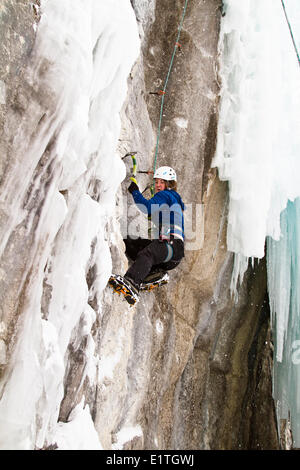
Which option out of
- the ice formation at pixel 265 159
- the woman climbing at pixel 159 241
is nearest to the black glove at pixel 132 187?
the woman climbing at pixel 159 241

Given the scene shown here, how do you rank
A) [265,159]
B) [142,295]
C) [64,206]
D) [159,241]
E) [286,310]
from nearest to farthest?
[64,206], [159,241], [142,295], [265,159], [286,310]

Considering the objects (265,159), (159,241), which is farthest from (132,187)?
(265,159)

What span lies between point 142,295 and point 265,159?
2.69m

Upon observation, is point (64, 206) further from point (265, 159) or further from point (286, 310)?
point (286, 310)

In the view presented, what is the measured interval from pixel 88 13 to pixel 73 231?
4.78ft

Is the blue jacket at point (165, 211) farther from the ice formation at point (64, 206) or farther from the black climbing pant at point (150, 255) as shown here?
the ice formation at point (64, 206)

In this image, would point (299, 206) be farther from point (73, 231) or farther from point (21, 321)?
point (21, 321)

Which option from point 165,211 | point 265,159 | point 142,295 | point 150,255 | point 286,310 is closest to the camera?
point 150,255

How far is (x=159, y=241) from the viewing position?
414cm

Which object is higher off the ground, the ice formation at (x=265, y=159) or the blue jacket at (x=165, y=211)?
the ice formation at (x=265, y=159)

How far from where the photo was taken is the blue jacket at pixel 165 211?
429 centimetres

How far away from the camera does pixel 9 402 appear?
7.64 feet

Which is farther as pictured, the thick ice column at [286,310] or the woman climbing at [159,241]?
the thick ice column at [286,310]

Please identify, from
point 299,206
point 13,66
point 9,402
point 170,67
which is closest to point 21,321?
point 9,402
